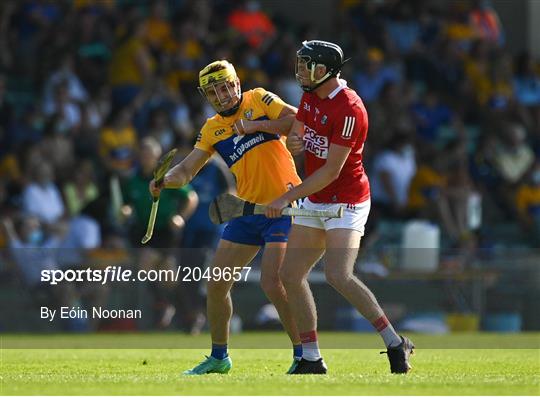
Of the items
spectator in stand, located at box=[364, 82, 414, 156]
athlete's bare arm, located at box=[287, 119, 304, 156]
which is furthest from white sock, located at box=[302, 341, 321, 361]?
spectator in stand, located at box=[364, 82, 414, 156]

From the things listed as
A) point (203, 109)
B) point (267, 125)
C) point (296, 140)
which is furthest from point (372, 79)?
point (296, 140)

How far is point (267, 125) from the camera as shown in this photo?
12281 millimetres

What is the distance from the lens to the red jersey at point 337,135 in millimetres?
11758

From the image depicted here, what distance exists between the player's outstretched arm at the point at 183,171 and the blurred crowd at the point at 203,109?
576cm

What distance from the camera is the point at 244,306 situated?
2038cm

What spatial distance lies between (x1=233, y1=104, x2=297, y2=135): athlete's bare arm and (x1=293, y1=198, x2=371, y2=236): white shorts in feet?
2.28

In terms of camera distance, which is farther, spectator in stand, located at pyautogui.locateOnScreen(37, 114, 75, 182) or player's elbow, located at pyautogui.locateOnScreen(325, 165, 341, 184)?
spectator in stand, located at pyautogui.locateOnScreen(37, 114, 75, 182)

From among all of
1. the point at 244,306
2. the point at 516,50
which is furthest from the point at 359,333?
the point at 516,50

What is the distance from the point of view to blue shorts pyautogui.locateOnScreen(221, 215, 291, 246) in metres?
12.4

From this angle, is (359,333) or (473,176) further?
(473,176)

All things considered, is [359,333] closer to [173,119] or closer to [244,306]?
[244,306]

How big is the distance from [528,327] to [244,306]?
452 centimetres

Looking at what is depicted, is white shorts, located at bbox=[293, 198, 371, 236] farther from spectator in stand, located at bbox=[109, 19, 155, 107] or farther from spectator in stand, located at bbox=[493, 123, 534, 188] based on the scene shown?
spectator in stand, located at bbox=[493, 123, 534, 188]

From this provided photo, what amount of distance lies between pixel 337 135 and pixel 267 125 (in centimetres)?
79
